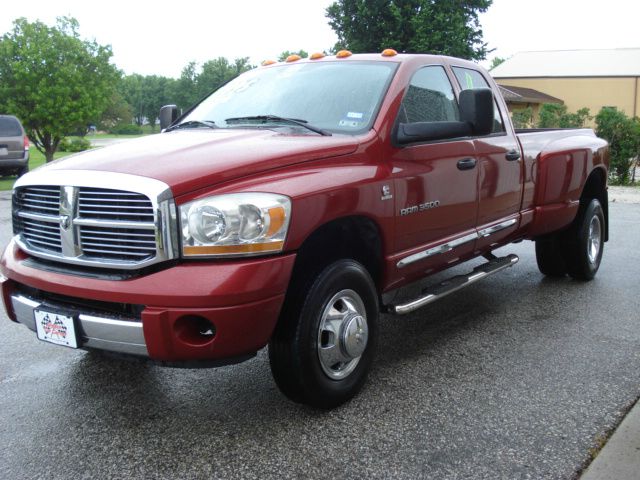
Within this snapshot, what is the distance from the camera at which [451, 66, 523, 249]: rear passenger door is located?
461 cm

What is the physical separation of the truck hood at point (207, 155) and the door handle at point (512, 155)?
1.74 meters

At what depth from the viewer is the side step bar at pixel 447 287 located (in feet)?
12.6

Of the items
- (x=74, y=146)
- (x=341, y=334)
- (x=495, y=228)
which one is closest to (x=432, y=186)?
(x=495, y=228)

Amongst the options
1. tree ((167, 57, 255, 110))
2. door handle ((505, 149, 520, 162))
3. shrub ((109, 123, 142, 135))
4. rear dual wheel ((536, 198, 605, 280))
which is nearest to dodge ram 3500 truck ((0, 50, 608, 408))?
door handle ((505, 149, 520, 162))

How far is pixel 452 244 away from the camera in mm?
4332

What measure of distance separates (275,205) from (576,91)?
52.4m

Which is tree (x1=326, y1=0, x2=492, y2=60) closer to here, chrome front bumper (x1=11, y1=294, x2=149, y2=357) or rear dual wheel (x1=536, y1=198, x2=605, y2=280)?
rear dual wheel (x1=536, y1=198, x2=605, y2=280)

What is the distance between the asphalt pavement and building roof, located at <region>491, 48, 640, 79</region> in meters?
50.3

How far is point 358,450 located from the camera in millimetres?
3059

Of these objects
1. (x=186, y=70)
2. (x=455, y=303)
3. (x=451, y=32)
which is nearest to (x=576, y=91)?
(x=451, y=32)

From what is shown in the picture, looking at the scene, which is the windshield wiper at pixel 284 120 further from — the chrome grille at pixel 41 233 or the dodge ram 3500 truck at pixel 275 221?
the chrome grille at pixel 41 233

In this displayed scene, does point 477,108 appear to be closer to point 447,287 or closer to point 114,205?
point 447,287

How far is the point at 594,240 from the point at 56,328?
5074 mm

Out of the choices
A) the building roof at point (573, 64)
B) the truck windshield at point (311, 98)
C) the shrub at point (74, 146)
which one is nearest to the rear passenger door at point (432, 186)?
the truck windshield at point (311, 98)
